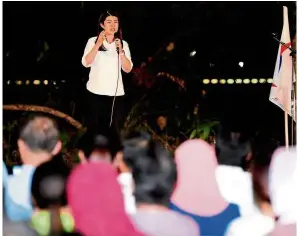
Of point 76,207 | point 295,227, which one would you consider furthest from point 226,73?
point 76,207

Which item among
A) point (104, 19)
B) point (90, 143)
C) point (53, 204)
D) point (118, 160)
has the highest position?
point (104, 19)

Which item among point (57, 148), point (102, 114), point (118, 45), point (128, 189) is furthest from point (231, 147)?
point (57, 148)

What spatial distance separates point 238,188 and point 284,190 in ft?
0.92

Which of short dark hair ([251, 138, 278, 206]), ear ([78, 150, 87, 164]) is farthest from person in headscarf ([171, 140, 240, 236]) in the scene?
ear ([78, 150, 87, 164])

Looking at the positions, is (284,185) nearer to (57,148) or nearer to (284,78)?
(284,78)

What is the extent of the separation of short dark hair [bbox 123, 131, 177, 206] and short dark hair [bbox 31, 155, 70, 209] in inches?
15.4

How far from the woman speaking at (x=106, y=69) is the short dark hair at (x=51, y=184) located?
0.33 meters

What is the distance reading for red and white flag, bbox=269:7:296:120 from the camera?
2.82m

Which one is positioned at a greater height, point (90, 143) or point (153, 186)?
point (90, 143)

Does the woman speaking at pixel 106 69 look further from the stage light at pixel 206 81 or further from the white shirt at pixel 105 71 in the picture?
the stage light at pixel 206 81

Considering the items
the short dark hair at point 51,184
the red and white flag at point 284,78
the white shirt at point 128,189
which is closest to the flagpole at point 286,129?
the red and white flag at point 284,78

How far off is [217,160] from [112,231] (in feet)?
2.48

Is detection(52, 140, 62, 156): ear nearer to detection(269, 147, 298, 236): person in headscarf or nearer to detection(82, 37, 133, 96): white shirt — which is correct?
detection(82, 37, 133, 96): white shirt

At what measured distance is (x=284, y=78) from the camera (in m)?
2.82
